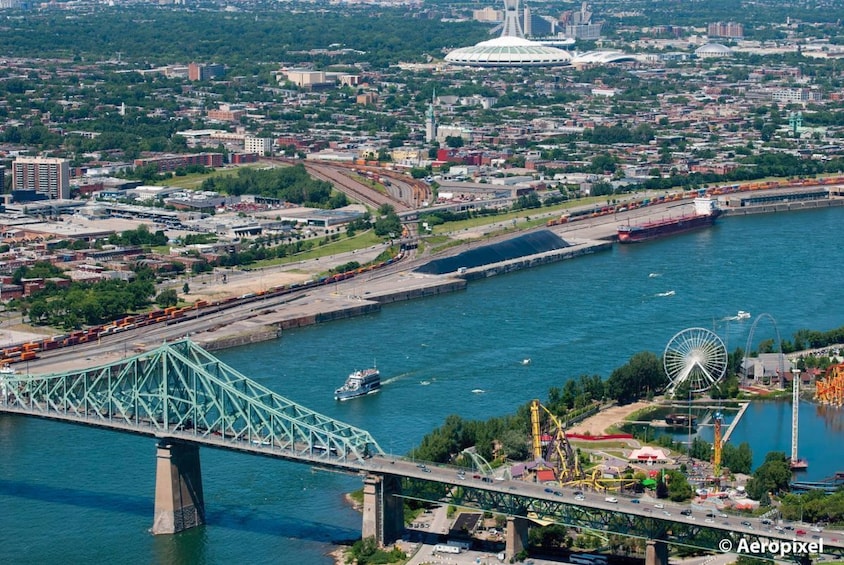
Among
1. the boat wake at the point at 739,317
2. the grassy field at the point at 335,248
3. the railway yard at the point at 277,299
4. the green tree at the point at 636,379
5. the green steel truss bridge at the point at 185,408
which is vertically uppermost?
the green steel truss bridge at the point at 185,408

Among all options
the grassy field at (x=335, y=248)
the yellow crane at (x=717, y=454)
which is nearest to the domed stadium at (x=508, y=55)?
A: the grassy field at (x=335, y=248)

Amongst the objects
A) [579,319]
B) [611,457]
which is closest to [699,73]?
[579,319]

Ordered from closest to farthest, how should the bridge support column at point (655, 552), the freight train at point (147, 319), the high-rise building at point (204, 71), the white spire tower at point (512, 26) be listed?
the bridge support column at point (655, 552), the freight train at point (147, 319), the high-rise building at point (204, 71), the white spire tower at point (512, 26)

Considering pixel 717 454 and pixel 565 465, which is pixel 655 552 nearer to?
pixel 565 465

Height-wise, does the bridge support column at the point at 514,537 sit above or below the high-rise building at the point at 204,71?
above

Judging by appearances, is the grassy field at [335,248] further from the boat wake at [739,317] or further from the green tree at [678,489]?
the green tree at [678,489]

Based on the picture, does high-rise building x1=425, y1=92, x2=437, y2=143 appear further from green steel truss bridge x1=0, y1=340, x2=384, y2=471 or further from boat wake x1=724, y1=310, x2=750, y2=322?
green steel truss bridge x1=0, y1=340, x2=384, y2=471
